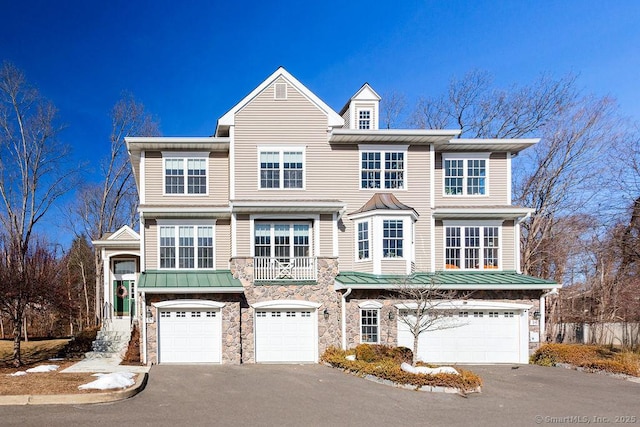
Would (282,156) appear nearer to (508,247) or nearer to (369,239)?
(369,239)

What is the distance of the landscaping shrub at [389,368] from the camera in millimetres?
13297

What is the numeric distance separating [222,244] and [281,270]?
3.00 meters

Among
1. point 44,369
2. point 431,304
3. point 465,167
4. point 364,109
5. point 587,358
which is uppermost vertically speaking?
point 364,109

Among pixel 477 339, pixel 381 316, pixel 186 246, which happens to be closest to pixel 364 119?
pixel 381 316

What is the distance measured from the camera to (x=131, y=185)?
35250mm

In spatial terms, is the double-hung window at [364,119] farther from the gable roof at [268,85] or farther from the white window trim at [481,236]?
the white window trim at [481,236]

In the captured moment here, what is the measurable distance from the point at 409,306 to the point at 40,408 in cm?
1180

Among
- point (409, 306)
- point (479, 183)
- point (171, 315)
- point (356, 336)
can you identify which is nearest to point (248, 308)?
point (171, 315)

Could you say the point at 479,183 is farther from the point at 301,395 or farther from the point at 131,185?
the point at 131,185

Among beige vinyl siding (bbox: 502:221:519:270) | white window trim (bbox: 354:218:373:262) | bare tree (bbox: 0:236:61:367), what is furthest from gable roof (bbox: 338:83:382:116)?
bare tree (bbox: 0:236:61:367)

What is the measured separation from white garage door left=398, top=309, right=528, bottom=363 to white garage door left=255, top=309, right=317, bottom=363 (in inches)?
149

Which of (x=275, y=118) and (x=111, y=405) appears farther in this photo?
(x=275, y=118)

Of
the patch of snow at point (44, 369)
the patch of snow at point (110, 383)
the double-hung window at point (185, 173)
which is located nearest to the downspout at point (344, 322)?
the double-hung window at point (185, 173)

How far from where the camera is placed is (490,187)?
21328mm
